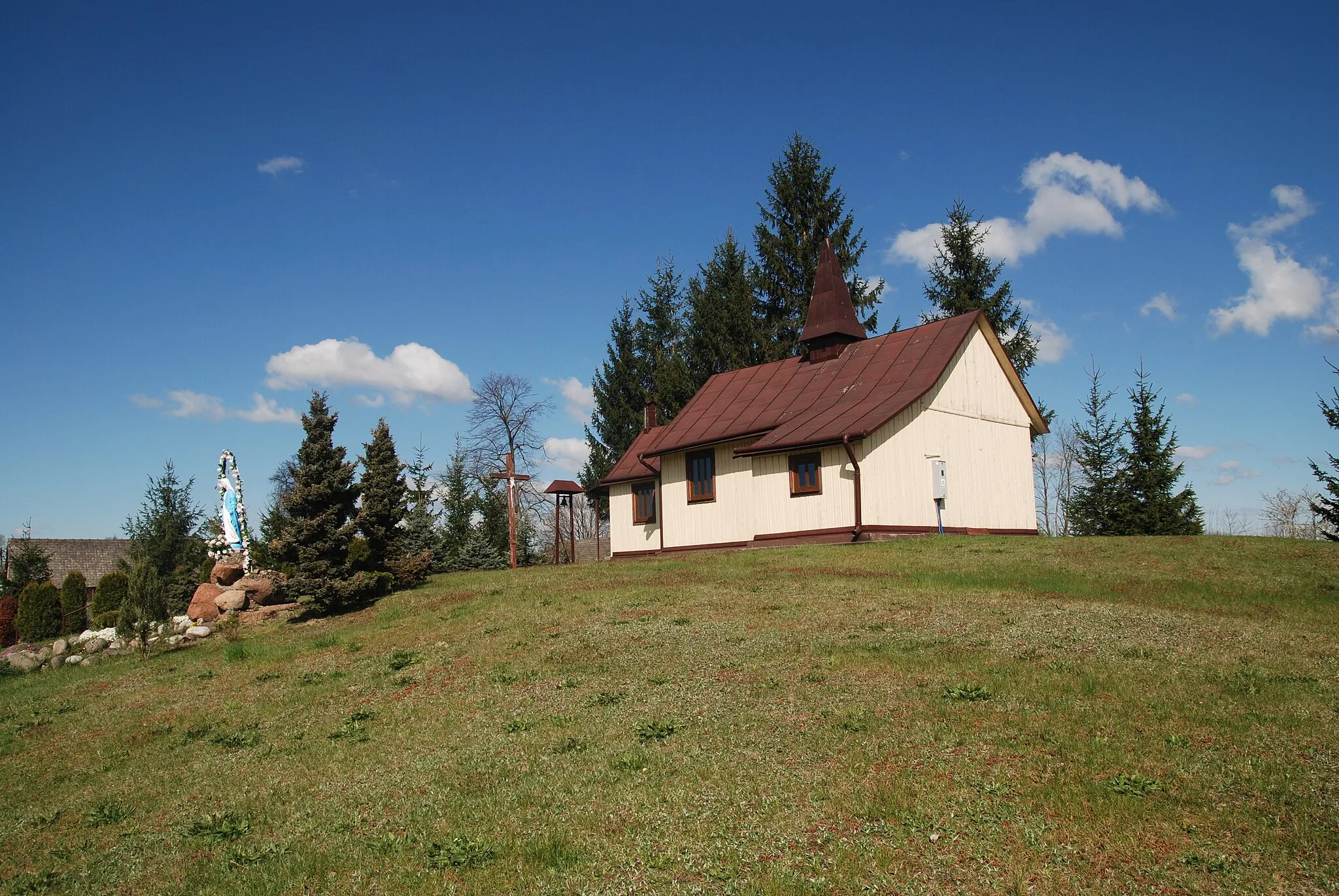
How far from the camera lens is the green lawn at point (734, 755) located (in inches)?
243

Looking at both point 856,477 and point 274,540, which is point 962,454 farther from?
point 274,540

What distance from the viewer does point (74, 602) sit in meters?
27.5

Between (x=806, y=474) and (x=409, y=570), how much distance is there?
11.4 meters

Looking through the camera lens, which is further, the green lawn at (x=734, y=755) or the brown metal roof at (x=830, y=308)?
the brown metal roof at (x=830, y=308)

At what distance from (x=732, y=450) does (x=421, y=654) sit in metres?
15.6

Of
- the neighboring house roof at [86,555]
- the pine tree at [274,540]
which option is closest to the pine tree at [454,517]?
the pine tree at [274,540]

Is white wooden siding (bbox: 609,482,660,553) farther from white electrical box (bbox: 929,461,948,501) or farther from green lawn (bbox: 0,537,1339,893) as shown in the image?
green lawn (bbox: 0,537,1339,893)

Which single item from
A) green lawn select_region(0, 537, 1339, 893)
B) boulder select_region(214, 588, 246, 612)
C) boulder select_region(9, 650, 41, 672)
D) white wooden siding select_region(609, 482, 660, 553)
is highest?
white wooden siding select_region(609, 482, 660, 553)

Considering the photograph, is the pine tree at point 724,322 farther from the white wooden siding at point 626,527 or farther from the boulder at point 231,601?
the boulder at point 231,601

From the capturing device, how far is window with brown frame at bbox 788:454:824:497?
25391 mm

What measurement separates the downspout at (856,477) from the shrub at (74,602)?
23130 mm

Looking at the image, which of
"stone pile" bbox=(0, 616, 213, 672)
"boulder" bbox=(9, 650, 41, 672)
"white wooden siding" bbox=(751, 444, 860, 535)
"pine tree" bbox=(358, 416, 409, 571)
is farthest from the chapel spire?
"boulder" bbox=(9, 650, 41, 672)

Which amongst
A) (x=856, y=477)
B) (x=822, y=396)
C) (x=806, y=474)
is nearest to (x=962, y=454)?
(x=822, y=396)

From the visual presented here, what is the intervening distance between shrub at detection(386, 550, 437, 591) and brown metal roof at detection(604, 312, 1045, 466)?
966 centimetres
